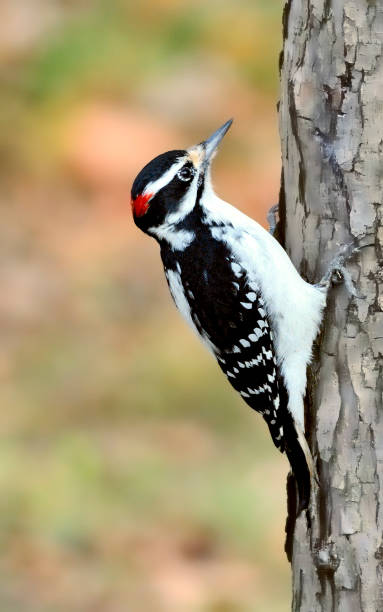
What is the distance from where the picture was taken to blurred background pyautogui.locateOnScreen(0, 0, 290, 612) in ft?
19.1

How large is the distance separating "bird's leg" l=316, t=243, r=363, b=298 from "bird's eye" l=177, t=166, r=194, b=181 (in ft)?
2.42

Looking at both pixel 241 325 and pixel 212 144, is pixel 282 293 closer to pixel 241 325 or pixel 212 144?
pixel 241 325

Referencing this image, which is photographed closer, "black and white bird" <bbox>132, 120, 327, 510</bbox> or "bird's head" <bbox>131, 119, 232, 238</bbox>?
"black and white bird" <bbox>132, 120, 327, 510</bbox>

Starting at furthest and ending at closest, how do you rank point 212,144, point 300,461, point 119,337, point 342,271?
1. point 119,337
2. point 212,144
3. point 300,461
4. point 342,271

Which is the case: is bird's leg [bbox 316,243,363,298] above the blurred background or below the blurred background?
below

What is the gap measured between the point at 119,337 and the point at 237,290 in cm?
402

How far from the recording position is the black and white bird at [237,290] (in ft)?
11.8

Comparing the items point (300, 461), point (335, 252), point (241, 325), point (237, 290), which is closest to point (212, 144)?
point (237, 290)

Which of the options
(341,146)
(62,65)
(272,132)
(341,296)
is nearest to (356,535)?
(341,296)

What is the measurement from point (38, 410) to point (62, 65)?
4.09 meters

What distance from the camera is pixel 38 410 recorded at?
705 centimetres

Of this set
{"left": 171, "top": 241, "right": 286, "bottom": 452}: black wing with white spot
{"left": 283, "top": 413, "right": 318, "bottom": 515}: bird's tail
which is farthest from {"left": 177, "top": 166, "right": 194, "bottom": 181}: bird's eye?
{"left": 283, "top": 413, "right": 318, "bottom": 515}: bird's tail

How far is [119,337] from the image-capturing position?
774 cm

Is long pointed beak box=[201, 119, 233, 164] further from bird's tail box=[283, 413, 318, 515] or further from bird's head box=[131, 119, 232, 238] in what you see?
bird's tail box=[283, 413, 318, 515]
